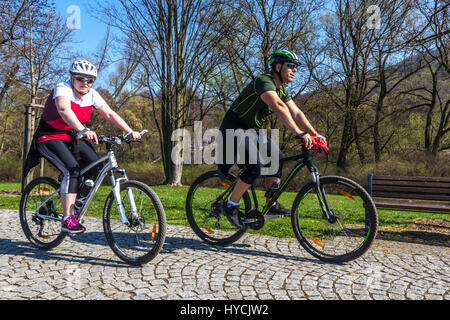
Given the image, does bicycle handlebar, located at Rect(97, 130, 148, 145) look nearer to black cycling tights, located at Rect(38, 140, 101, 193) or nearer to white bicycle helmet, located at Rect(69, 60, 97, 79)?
black cycling tights, located at Rect(38, 140, 101, 193)

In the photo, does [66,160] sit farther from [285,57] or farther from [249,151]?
[285,57]

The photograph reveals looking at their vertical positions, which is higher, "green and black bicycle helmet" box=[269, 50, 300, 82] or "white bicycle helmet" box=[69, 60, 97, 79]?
"green and black bicycle helmet" box=[269, 50, 300, 82]

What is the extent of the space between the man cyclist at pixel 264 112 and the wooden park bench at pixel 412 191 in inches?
79.9

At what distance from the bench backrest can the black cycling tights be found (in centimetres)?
387

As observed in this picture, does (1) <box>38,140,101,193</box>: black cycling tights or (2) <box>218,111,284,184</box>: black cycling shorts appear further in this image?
(2) <box>218,111,284,184</box>: black cycling shorts

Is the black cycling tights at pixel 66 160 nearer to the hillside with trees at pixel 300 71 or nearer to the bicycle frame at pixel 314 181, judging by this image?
the bicycle frame at pixel 314 181

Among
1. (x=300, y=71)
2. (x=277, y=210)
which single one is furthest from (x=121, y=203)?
(x=300, y=71)

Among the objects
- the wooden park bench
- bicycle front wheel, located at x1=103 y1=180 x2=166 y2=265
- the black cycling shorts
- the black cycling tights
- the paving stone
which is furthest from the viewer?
the wooden park bench

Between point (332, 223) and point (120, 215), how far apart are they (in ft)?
6.72

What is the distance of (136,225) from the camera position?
3.43 meters

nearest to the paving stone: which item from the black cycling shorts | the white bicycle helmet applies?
the black cycling shorts

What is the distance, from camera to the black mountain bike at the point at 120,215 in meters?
3.35

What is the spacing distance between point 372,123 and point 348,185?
18670mm

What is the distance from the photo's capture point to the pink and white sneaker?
141 inches
